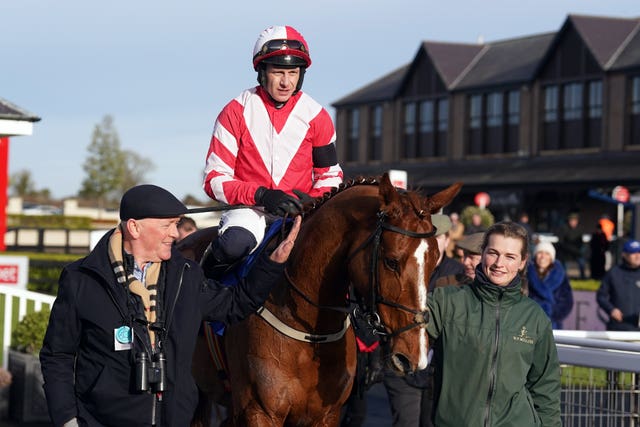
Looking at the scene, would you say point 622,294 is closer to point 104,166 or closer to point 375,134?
point 375,134

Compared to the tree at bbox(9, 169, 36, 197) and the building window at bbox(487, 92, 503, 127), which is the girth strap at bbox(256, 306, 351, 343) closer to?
the building window at bbox(487, 92, 503, 127)

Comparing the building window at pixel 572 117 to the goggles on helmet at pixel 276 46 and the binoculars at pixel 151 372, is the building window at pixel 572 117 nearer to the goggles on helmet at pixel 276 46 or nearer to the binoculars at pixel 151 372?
the goggles on helmet at pixel 276 46

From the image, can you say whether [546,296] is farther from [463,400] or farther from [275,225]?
[463,400]

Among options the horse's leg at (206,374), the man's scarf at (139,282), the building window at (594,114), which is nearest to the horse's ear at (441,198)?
the man's scarf at (139,282)

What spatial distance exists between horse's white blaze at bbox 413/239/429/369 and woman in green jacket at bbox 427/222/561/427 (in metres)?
0.07

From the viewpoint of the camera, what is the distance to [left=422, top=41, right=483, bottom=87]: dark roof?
50.7 meters

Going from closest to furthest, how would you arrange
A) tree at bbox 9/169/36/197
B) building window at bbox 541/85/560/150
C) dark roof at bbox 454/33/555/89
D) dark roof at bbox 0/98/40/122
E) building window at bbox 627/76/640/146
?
dark roof at bbox 0/98/40/122 → building window at bbox 627/76/640/146 → building window at bbox 541/85/560/150 → dark roof at bbox 454/33/555/89 → tree at bbox 9/169/36/197

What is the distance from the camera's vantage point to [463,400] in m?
4.66

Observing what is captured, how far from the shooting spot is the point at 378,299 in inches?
191

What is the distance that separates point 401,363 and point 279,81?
1.88 meters

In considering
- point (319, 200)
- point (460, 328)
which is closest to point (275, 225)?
point (319, 200)

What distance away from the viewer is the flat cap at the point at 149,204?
165 inches

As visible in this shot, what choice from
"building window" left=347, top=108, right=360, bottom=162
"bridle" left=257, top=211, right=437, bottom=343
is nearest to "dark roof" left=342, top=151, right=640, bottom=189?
"building window" left=347, top=108, right=360, bottom=162

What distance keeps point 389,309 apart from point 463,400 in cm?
49
